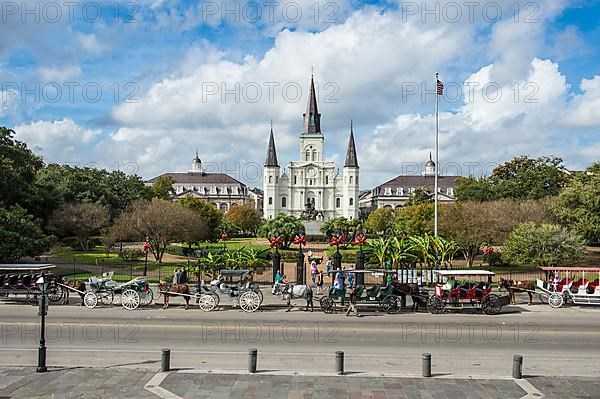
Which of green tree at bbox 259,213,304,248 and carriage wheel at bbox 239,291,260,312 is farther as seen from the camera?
green tree at bbox 259,213,304,248

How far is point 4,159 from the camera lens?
4222 centimetres

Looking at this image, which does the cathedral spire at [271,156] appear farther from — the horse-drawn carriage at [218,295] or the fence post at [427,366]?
the fence post at [427,366]

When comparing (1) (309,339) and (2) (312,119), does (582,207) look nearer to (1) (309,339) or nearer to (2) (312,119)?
(1) (309,339)

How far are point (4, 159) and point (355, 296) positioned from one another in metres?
32.6

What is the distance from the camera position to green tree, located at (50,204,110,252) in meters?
53.3

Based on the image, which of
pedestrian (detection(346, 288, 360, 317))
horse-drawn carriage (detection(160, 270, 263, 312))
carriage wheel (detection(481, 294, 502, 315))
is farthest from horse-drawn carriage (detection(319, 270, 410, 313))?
carriage wheel (detection(481, 294, 502, 315))

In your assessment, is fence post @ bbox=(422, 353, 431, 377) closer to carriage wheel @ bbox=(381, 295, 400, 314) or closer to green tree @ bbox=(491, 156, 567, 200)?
carriage wheel @ bbox=(381, 295, 400, 314)

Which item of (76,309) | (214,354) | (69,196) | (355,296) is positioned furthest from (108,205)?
(214,354)

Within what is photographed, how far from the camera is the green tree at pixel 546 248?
31.1m

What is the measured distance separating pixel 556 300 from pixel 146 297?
17.8 m

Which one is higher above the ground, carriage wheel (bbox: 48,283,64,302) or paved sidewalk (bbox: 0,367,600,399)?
carriage wheel (bbox: 48,283,64,302)

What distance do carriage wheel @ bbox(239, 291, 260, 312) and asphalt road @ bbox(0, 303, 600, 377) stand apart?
54 centimetres

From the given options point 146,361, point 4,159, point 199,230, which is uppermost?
point 4,159

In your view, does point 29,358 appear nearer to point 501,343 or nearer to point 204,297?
point 204,297
